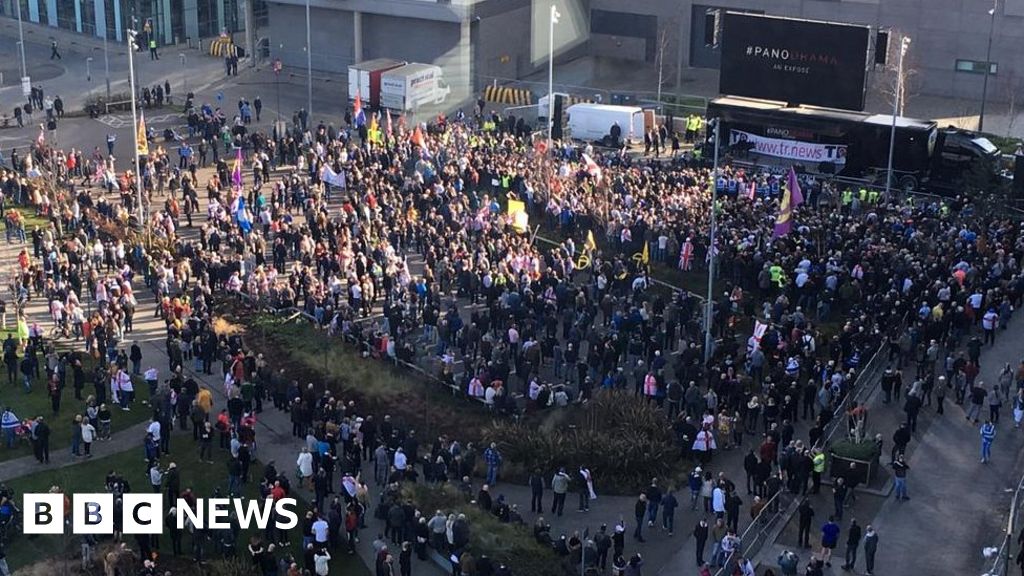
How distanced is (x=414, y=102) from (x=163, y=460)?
32603 mm

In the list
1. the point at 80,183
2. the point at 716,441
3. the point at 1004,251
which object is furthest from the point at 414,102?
the point at 716,441

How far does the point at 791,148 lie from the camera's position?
54.4m

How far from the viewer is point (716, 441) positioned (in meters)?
32.8

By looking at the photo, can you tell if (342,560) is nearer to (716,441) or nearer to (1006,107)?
(716,441)

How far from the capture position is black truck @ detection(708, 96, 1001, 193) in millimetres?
51000

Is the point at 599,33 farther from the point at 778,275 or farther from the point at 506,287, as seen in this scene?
the point at 506,287

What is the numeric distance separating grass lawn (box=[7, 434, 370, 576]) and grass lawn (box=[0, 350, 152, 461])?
4.57 ft

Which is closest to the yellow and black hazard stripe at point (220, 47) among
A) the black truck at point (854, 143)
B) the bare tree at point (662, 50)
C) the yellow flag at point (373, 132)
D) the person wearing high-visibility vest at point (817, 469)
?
the bare tree at point (662, 50)

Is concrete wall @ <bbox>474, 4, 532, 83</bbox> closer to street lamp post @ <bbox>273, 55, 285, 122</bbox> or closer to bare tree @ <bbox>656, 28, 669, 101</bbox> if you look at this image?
bare tree @ <bbox>656, 28, 669, 101</bbox>

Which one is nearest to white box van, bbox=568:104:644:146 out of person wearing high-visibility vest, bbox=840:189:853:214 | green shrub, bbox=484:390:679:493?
person wearing high-visibility vest, bbox=840:189:853:214

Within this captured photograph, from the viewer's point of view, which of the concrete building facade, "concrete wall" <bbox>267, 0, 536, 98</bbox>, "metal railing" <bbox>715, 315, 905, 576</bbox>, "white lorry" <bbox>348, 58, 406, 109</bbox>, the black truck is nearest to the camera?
"metal railing" <bbox>715, 315, 905, 576</bbox>

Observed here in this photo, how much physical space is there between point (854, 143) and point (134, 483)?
31.0 m

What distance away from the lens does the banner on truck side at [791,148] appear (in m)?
53.4

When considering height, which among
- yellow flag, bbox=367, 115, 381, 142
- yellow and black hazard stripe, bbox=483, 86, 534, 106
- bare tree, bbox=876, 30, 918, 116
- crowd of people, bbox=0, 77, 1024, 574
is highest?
bare tree, bbox=876, 30, 918, 116
